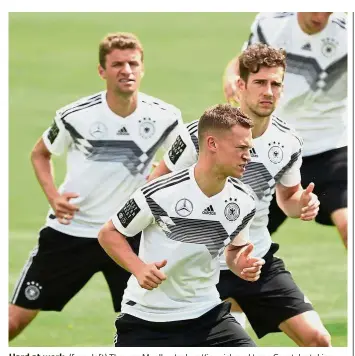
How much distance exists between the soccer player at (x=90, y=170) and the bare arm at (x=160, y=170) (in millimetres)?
285

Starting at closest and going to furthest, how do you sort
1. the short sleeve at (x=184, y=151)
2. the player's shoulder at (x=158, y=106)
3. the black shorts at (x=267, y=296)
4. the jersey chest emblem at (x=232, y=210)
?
the jersey chest emblem at (x=232, y=210) < the short sleeve at (x=184, y=151) < the black shorts at (x=267, y=296) < the player's shoulder at (x=158, y=106)

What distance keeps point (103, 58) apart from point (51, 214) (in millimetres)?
843

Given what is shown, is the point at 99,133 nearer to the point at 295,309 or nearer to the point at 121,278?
the point at 121,278

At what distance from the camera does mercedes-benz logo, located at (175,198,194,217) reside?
4.80 metres

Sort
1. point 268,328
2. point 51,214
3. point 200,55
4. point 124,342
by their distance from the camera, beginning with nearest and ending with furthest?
1. point 124,342
2. point 268,328
3. point 51,214
4. point 200,55

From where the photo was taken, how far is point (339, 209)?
562cm

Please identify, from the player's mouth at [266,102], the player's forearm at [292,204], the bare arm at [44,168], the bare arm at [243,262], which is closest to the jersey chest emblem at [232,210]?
the bare arm at [243,262]

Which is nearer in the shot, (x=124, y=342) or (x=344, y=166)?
(x=124, y=342)

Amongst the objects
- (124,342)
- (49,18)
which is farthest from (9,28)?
(124,342)

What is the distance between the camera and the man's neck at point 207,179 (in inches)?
188

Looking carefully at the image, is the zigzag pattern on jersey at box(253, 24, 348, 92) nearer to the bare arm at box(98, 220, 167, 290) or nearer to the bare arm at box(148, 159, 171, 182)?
the bare arm at box(148, 159, 171, 182)

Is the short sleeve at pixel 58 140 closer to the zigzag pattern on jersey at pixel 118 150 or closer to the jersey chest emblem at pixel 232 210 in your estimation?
the zigzag pattern on jersey at pixel 118 150

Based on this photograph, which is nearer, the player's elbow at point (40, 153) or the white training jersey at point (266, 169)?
the white training jersey at point (266, 169)

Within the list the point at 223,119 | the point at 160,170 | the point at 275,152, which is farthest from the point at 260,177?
the point at 223,119
